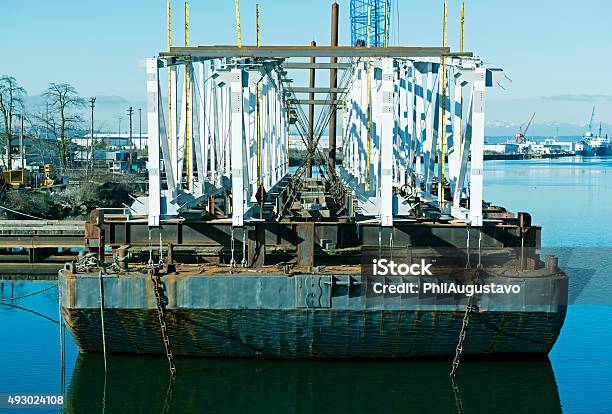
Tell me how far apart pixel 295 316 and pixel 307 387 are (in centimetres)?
200

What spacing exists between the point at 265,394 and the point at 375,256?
4579 mm

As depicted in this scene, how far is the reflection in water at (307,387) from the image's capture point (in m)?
19.7

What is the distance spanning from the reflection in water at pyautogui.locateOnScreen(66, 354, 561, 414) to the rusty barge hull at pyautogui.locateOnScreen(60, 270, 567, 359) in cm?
58

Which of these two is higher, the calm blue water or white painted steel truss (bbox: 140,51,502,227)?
white painted steel truss (bbox: 140,51,502,227)

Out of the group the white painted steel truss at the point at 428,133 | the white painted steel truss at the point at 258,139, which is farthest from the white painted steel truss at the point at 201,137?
the white painted steel truss at the point at 428,133

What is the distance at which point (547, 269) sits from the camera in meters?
20.6

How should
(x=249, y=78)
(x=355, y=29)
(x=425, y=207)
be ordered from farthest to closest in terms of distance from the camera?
1. (x=355, y=29)
2. (x=425, y=207)
3. (x=249, y=78)

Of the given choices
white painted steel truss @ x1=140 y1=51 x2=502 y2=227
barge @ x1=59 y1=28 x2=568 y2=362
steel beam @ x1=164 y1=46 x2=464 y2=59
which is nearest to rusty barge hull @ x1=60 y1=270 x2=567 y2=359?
barge @ x1=59 y1=28 x2=568 y2=362

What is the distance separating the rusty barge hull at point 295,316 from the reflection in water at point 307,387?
58cm

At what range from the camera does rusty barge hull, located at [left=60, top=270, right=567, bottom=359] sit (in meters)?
19.8

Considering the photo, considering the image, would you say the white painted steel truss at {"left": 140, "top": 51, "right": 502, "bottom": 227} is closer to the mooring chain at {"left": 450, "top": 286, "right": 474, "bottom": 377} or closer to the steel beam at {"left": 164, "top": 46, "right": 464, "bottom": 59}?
the steel beam at {"left": 164, "top": 46, "right": 464, "bottom": 59}

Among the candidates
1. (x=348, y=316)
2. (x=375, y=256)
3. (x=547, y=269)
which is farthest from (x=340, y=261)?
(x=547, y=269)

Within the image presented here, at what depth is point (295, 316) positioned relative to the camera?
785 inches

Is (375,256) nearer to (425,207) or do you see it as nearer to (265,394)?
(265,394)
